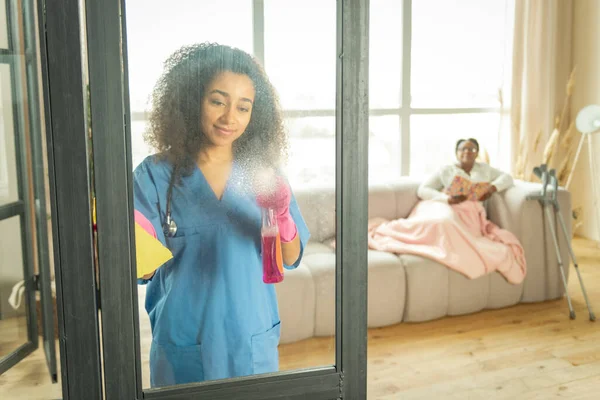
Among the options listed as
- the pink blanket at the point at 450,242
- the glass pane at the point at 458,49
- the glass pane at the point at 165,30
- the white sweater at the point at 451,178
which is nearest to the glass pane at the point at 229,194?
the glass pane at the point at 165,30

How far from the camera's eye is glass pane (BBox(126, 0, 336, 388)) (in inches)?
42.1

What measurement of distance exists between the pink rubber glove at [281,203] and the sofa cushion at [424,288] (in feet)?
6.47

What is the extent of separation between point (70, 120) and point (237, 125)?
275 millimetres

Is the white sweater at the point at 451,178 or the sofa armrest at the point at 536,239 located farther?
the white sweater at the point at 451,178

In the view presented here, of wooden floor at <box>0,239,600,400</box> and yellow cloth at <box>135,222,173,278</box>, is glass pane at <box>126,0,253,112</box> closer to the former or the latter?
yellow cloth at <box>135,222,173,278</box>

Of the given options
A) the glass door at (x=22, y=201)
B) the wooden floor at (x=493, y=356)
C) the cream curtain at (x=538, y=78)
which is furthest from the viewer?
the cream curtain at (x=538, y=78)

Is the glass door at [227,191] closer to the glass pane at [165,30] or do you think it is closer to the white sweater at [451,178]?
the glass pane at [165,30]

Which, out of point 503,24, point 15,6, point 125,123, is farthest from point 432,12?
point 125,123

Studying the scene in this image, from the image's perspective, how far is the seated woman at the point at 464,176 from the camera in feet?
11.3

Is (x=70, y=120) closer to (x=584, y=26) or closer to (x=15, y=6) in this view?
(x=15, y=6)

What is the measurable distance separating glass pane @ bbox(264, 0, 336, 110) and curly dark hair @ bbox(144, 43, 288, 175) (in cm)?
3

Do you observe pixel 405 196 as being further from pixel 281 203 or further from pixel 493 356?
pixel 281 203

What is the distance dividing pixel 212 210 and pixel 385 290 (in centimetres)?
198

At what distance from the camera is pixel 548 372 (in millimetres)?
2533
